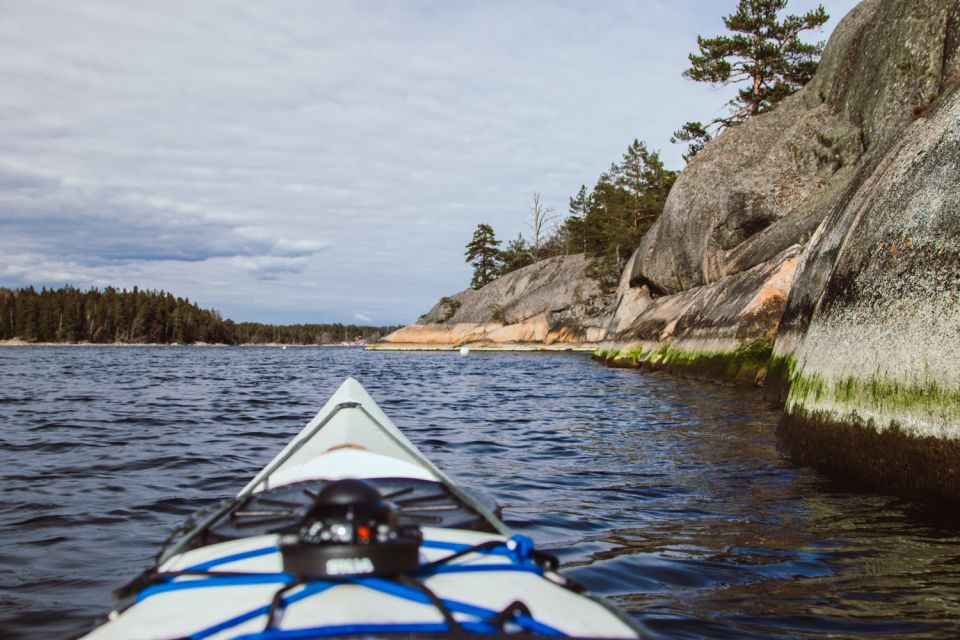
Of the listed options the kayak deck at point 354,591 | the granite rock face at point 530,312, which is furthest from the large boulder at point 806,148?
the granite rock face at point 530,312

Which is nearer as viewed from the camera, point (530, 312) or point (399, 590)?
point (399, 590)

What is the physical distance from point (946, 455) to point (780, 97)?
1287 inches

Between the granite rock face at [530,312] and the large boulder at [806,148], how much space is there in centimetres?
1822

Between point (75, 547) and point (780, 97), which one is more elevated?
point (780, 97)

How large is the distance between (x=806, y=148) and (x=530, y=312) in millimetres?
31110

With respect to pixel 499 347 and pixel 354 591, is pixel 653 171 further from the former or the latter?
pixel 354 591

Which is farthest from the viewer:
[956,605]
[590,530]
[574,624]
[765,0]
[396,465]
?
[765,0]

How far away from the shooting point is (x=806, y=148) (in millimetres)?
24109

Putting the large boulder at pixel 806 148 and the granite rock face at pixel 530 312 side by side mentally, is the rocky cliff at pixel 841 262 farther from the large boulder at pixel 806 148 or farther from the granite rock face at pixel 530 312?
the granite rock face at pixel 530 312

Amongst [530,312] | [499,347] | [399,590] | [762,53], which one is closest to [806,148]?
[762,53]

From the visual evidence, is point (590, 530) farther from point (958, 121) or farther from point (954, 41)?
point (954, 41)

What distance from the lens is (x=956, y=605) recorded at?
3.29 metres

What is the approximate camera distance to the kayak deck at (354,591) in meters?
1.93

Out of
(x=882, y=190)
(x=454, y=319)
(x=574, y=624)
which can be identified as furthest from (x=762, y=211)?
(x=454, y=319)
